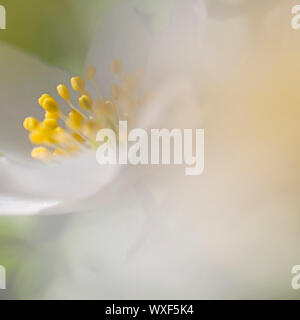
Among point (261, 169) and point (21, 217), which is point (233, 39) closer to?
point (261, 169)

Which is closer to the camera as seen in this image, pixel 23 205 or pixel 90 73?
pixel 23 205

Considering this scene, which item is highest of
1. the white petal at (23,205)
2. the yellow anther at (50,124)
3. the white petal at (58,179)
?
the yellow anther at (50,124)

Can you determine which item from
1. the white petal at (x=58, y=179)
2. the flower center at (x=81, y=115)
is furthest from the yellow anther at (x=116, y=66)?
the white petal at (x=58, y=179)

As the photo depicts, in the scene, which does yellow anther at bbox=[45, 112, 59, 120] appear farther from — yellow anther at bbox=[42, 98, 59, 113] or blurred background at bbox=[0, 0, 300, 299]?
blurred background at bbox=[0, 0, 300, 299]

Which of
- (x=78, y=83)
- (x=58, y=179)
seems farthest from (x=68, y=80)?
(x=58, y=179)

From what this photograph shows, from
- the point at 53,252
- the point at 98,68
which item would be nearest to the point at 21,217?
the point at 53,252

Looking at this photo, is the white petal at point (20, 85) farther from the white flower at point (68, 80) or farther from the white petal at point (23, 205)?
the white petal at point (23, 205)

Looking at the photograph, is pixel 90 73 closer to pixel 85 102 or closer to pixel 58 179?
pixel 85 102

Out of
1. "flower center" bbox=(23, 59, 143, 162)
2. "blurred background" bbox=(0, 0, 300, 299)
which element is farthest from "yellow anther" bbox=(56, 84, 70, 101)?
"blurred background" bbox=(0, 0, 300, 299)
